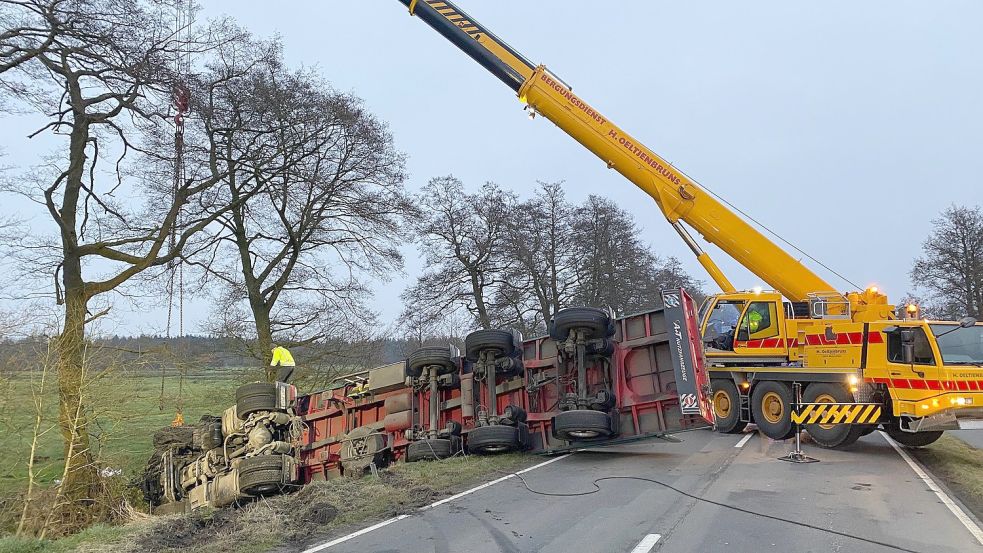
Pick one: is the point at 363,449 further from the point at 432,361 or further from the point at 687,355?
the point at 687,355

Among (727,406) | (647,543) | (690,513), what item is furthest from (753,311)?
(647,543)

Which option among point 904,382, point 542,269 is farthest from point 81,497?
point 542,269

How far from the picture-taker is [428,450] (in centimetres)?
1048

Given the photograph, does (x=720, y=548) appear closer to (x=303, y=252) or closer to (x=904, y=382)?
(x=904, y=382)

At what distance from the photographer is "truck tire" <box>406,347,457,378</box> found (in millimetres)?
10969

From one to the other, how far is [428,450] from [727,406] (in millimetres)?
7441

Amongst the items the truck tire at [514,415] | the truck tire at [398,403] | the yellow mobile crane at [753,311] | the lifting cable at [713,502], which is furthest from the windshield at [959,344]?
the truck tire at [398,403]

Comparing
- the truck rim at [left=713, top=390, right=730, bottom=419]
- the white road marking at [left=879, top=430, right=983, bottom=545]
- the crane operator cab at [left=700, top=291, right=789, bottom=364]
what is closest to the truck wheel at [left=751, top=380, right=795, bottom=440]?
the truck rim at [left=713, top=390, right=730, bottom=419]

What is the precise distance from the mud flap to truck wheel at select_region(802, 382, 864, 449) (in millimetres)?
3830

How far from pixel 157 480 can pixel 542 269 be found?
20509 millimetres

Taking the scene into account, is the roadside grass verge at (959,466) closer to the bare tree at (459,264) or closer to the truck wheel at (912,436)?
the truck wheel at (912,436)

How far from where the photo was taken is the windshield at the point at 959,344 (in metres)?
10.7

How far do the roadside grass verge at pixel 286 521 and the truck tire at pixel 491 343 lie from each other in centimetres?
201

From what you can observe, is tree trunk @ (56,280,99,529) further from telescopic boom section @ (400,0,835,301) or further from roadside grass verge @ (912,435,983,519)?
roadside grass verge @ (912,435,983,519)
